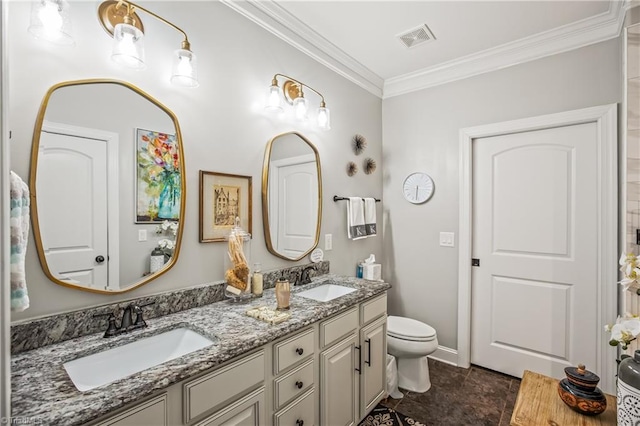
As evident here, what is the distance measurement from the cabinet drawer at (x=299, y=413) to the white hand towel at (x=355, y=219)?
135 centimetres

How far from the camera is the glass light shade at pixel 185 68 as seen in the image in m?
1.47

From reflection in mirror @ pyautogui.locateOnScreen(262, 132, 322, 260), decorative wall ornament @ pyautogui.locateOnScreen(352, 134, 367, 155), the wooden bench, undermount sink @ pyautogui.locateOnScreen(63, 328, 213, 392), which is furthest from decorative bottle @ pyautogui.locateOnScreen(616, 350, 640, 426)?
decorative wall ornament @ pyautogui.locateOnScreen(352, 134, 367, 155)

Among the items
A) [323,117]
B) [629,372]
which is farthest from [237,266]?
[629,372]

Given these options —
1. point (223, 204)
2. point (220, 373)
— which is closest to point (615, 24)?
point (223, 204)

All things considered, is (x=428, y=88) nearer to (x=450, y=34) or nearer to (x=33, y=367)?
(x=450, y=34)

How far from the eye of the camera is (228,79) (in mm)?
1810

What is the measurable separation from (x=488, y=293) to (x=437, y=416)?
112 centimetres

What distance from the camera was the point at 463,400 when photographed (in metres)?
2.29

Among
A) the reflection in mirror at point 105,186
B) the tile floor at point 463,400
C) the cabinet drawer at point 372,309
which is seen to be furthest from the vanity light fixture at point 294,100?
the tile floor at point 463,400

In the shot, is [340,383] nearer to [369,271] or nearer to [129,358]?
[129,358]

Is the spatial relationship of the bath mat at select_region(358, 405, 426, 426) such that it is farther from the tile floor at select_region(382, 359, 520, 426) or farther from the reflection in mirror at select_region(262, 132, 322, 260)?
the reflection in mirror at select_region(262, 132, 322, 260)

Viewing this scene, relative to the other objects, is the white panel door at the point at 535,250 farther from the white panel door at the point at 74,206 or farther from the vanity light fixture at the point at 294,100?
the white panel door at the point at 74,206

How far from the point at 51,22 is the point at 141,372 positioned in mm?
1245

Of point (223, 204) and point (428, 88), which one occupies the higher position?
point (428, 88)
